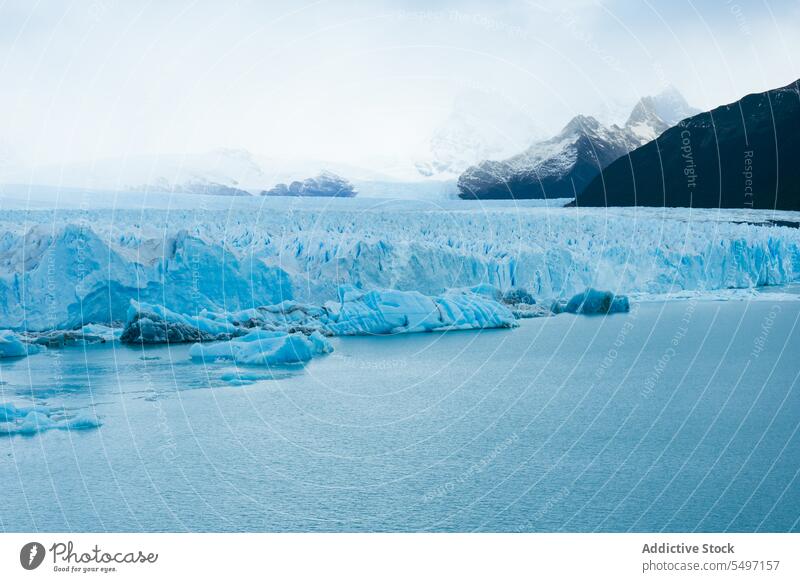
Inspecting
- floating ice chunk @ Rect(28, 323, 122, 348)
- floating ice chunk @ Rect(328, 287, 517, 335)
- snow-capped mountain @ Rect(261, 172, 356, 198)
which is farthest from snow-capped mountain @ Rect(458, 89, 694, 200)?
floating ice chunk @ Rect(28, 323, 122, 348)

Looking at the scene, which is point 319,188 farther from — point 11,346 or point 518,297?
point 11,346

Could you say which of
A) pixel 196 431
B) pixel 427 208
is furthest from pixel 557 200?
pixel 196 431

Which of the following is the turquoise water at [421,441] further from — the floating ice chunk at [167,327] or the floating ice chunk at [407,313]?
the floating ice chunk at [407,313]

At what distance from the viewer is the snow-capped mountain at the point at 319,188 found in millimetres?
32406

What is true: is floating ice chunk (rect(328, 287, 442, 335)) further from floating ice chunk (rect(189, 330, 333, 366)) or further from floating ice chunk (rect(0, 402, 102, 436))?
floating ice chunk (rect(0, 402, 102, 436))

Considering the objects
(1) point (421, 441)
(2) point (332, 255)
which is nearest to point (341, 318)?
(2) point (332, 255)

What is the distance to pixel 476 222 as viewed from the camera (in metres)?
26.4
